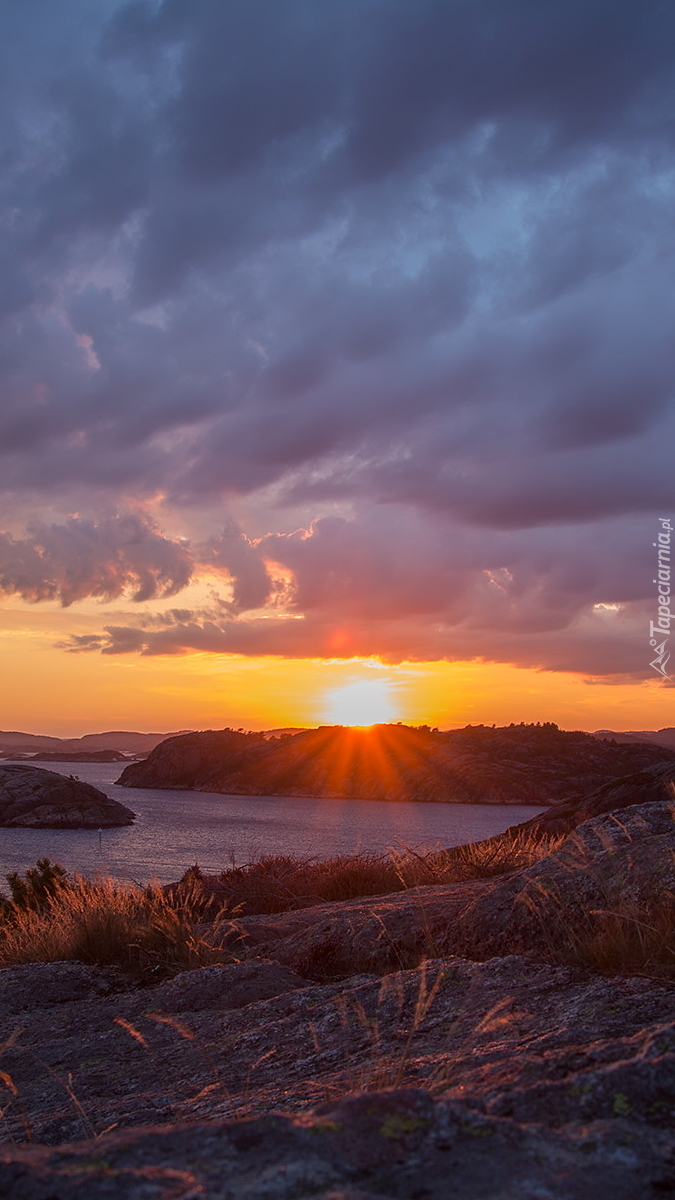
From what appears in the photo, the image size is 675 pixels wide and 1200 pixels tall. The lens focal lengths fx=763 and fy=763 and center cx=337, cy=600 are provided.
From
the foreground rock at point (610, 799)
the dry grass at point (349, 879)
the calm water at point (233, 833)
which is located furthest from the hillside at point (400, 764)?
the dry grass at point (349, 879)

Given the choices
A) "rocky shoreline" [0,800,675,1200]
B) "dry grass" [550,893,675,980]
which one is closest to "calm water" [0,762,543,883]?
"rocky shoreline" [0,800,675,1200]

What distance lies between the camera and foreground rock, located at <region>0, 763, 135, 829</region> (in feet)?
281

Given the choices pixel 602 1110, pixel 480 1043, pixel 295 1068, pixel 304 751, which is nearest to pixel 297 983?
pixel 295 1068

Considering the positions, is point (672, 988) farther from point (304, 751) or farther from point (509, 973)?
point (304, 751)

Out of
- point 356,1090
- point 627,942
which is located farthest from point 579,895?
point 356,1090

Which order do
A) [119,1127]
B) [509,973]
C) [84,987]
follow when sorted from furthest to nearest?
[84,987] → [509,973] → [119,1127]

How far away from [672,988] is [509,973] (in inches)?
43.0

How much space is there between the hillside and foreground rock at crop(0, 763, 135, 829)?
185 ft

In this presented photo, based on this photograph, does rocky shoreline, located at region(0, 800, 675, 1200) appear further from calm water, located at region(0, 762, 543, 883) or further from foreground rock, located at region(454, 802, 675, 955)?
calm water, located at region(0, 762, 543, 883)

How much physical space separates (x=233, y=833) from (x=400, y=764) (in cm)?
7220

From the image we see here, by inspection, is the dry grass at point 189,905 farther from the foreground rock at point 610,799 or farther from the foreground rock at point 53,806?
the foreground rock at point 53,806

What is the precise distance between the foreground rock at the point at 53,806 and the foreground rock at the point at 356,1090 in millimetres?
85766

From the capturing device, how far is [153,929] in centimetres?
765

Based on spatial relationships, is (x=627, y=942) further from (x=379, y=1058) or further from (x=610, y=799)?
(x=610, y=799)
